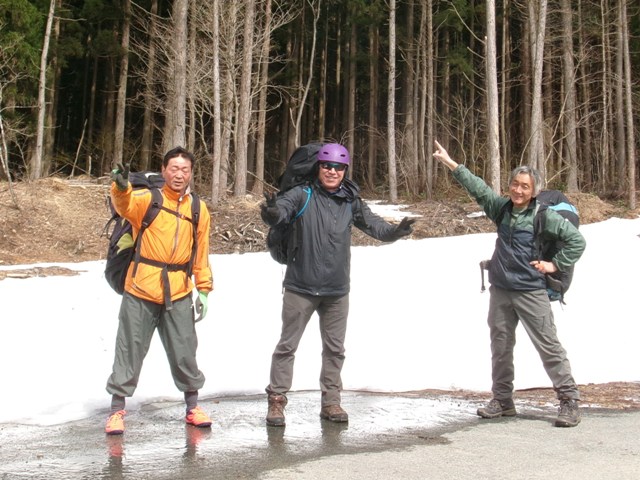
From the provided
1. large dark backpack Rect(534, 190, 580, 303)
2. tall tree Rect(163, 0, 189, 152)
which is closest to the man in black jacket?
large dark backpack Rect(534, 190, 580, 303)

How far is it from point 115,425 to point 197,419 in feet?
1.79

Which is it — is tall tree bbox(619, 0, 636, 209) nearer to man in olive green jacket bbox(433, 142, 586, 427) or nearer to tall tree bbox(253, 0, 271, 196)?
tall tree bbox(253, 0, 271, 196)

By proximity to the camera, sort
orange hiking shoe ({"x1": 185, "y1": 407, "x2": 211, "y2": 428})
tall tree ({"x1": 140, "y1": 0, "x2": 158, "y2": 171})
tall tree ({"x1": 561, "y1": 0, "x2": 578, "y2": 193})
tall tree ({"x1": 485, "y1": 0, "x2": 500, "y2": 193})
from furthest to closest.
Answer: tall tree ({"x1": 140, "y1": 0, "x2": 158, "y2": 171}) → tall tree ({"x1": 561, "y1": 0, "x2": 578, "y2": 193}) → tall tree ({"x1": 485, "y1": 0, "x2": 500, "y2": 193}) → orange hiking shoe ({"x1": 185, "y1": 407, "x2": 211, "y2": 428})

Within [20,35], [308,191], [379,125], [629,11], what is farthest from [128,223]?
[379,125]

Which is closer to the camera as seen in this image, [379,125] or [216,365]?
[216,365]

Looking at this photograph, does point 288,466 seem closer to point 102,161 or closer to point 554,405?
point 554,405

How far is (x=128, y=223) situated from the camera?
5105 millimetres

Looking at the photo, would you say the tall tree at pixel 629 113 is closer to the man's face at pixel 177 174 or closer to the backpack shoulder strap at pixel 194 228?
the backpack shoulder strap at pixel 194 228

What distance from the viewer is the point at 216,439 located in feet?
15.6

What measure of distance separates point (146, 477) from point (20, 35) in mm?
20710

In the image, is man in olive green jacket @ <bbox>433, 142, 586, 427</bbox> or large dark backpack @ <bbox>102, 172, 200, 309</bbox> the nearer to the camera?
large dark backpack @ <bbox>102, 172, 200, 309</bbox>

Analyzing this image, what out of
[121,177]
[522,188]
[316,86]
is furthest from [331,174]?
[316,86]

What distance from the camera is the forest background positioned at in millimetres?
21688

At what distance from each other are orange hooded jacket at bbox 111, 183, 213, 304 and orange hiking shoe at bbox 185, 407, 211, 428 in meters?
0.80
